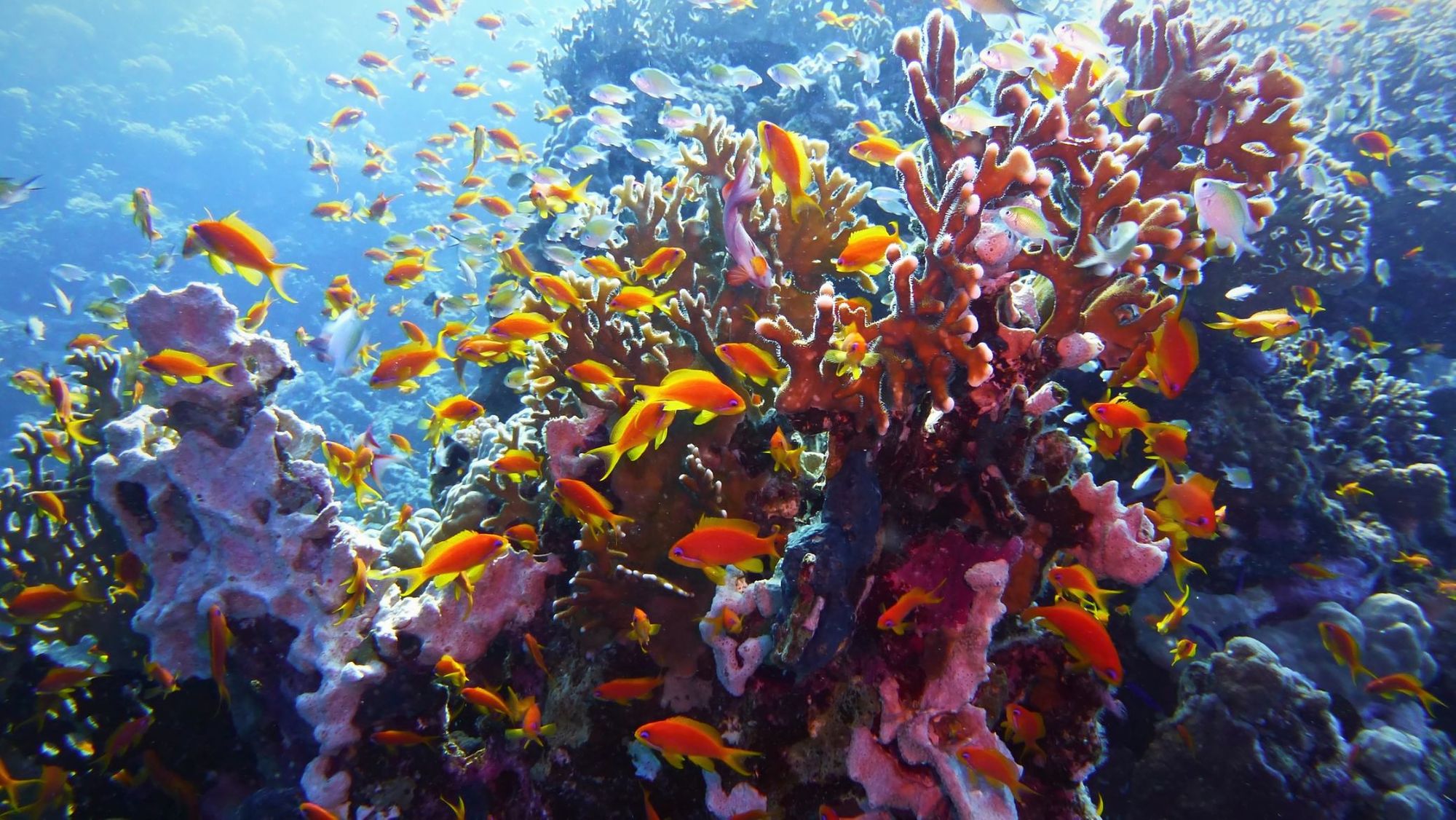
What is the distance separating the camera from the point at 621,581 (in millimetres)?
2979

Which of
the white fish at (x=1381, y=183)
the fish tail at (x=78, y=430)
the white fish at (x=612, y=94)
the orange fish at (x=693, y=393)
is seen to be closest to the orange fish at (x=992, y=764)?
the orange fish at (x=693, y=393)

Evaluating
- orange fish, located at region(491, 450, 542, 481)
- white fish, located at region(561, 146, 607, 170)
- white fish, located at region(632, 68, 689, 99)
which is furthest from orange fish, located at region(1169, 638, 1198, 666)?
white fish, located at region(561, 146, 607, 170)

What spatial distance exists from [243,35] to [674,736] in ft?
221

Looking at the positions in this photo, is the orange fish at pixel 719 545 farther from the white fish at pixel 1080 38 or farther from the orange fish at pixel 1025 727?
the white fish at pixel 1080 38

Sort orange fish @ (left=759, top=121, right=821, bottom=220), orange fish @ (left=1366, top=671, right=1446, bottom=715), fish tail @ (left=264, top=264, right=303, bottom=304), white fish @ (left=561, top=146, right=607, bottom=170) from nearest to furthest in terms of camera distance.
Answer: orange fish @ (left=759, top=121, right=821, bottom=220)
fish tail @ (left=264, top=264, right=303, bottom=304)
orange fish @ (left=1366, top=671, right=1446, bottom=715)
white fish @ (left=561, top=146, right=607, bottom=170)

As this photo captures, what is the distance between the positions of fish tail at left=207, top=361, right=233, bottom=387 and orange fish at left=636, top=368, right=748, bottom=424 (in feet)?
8.41

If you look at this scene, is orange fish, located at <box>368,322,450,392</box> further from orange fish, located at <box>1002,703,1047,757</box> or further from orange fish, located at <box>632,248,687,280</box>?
orange fish, located at <box>1002,703,1047,757</box>

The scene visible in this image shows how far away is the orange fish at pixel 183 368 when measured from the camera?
3068mm

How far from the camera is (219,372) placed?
10.8 ft

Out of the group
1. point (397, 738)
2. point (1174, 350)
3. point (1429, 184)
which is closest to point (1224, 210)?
point (1174, 350)

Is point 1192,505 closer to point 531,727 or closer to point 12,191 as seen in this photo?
point 531,727

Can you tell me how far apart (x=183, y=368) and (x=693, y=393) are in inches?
110

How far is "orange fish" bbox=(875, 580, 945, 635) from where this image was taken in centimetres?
241

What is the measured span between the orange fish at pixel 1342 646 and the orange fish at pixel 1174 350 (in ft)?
9.40
